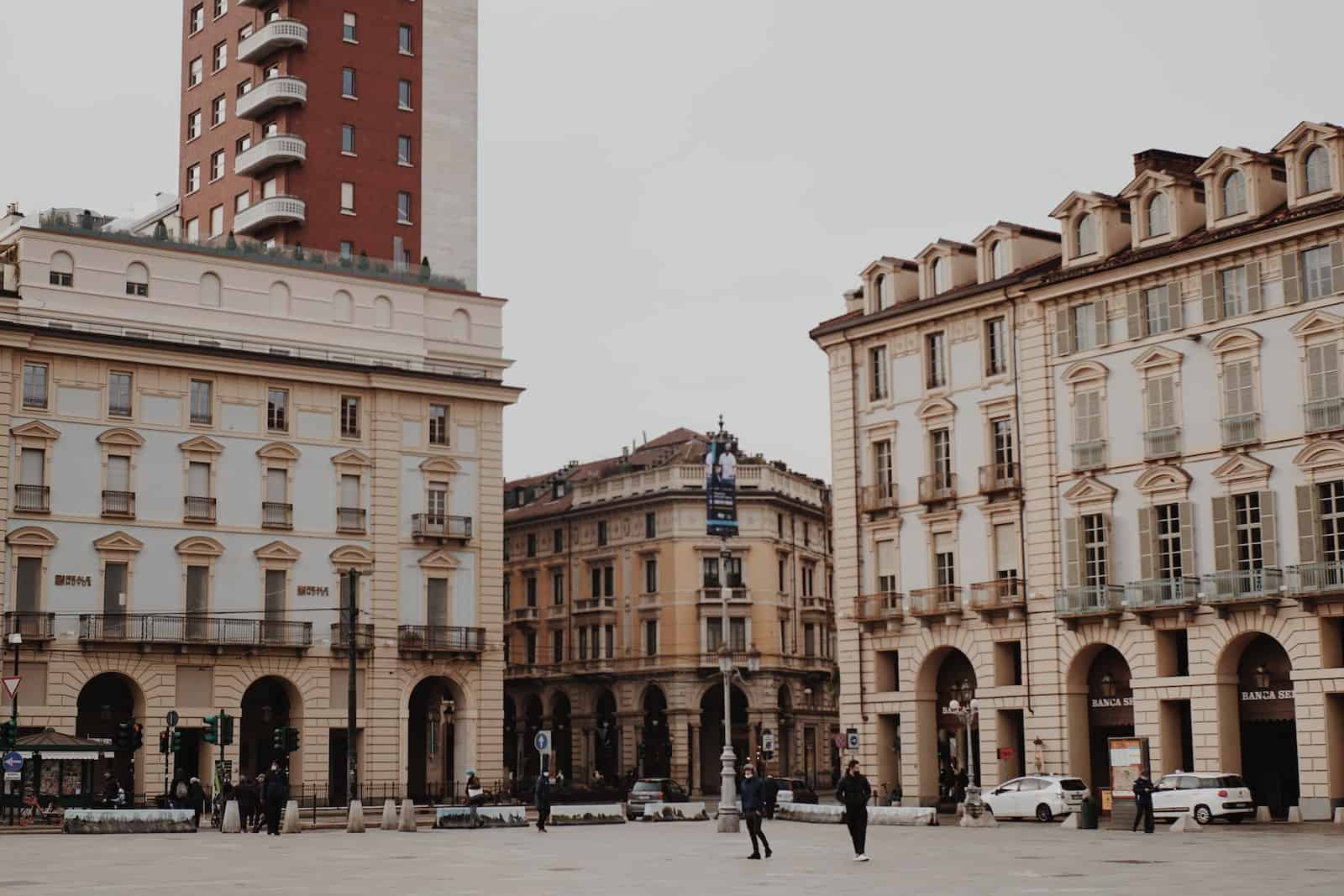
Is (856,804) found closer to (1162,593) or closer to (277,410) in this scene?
(1162,593)

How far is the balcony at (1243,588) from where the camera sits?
52.7 meters

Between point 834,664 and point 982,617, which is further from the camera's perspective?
point 834,664

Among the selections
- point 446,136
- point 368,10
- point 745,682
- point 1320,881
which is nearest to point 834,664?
point 745,682

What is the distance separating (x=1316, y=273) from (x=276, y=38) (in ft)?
146

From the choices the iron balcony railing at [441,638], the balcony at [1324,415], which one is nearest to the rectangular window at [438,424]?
the iron balcony railing at [441,638]

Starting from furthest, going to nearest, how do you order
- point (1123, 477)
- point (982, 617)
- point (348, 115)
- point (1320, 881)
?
1. point (348, 115)
2. point (982, 617)
3. point (1123, 477)
4. point (1320, 881)

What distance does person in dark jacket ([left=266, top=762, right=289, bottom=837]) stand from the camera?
47.3 meters

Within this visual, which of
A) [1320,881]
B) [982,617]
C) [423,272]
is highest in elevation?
[423,272]

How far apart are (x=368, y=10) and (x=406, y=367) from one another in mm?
17660

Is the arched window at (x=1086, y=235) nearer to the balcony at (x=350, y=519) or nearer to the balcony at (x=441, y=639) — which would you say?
the balcony at (x=441, y=639)

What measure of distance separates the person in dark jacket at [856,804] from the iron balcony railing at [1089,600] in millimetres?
25313

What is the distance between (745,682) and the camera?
9806 centimetres

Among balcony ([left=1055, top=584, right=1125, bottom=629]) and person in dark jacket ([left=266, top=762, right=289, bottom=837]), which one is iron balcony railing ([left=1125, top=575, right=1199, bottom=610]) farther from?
person in dark jacket ([left=266, top=762, right=289, bottom=837])

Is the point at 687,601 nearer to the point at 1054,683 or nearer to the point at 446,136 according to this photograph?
the point at 446,136
